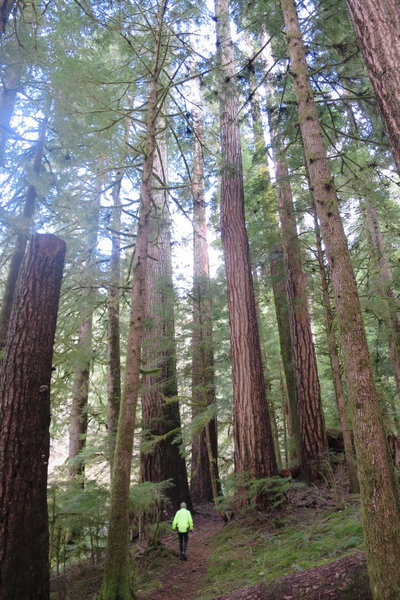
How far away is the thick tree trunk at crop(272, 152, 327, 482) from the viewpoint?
27.3 ft

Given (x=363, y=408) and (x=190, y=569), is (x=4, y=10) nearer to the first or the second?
(x=363, y=408)

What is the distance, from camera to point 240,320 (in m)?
7.89

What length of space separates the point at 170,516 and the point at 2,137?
9.18 m

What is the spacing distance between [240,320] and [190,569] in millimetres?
4605

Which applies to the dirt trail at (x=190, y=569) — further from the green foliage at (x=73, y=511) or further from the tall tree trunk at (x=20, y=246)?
the tall tree trunk at (x=20, y=246)

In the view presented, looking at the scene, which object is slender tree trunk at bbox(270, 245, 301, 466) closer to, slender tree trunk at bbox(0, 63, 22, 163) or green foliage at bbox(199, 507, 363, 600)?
green foliage at bbox(199, 507, 363, 600)

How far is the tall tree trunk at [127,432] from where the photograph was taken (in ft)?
13.8

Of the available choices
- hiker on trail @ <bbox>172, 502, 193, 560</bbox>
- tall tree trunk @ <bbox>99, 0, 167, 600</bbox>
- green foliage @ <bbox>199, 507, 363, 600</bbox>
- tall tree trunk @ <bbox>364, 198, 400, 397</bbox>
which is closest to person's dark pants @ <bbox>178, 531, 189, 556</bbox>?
hiker on trail @ <bbox>172, 502, 193, 560</bbox>

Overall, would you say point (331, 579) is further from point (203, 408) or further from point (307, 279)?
point (307, 279)

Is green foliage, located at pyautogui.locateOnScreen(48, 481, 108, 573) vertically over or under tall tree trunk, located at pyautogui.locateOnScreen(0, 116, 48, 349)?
under

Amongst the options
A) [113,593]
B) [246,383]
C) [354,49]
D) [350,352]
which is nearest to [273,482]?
[246,383]

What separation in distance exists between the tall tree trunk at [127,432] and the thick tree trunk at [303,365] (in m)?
3.24

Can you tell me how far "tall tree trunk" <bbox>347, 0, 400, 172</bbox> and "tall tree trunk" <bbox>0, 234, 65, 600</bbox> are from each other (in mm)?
4570

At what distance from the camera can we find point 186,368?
10.0 meters
